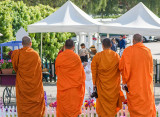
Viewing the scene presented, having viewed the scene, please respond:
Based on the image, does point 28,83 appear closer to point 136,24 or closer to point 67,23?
point 67,23

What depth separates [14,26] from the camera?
19812 millimetres

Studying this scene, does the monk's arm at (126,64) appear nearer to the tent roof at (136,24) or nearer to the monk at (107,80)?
the monk at (107,80)

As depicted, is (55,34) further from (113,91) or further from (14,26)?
(113,91)

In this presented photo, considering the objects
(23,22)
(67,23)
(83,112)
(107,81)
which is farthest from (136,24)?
(23,22)

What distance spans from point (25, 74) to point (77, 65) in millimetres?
1090

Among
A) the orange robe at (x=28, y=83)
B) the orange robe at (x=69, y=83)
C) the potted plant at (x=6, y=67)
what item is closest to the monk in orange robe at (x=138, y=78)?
the orange robe at (x=69, y=83)

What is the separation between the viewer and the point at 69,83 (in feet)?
28.2

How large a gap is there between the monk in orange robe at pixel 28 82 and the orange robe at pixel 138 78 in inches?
69.7

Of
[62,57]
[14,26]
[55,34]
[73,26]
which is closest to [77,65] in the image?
[62,57]

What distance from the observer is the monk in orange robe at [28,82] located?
868 centimetres

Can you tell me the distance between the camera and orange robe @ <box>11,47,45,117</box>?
28.5 feet

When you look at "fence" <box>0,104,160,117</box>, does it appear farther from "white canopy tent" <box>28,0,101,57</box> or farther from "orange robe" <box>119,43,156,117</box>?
"white canopy tent" <box>28,0,101,57</box>

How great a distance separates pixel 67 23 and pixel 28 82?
186 inches

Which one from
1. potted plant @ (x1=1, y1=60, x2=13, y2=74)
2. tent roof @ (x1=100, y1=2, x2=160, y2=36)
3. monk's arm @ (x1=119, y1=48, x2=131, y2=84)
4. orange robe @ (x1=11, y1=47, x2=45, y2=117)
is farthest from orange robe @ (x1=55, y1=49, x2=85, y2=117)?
tent roof @ (x1=100, y1=2, x2=160, y2=36)
